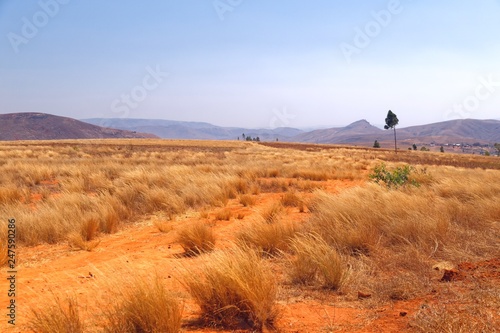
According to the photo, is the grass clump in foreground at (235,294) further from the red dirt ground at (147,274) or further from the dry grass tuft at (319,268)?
the dry grass tuft at (319,268)

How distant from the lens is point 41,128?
178375 millimetres

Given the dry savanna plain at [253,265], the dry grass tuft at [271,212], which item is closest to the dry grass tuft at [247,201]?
the dry savanna plain at [253,265]

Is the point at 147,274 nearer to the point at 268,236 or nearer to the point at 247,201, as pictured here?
the point at 268,236

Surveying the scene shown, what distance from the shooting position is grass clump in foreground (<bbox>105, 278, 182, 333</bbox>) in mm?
2906

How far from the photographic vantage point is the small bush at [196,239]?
5.81m

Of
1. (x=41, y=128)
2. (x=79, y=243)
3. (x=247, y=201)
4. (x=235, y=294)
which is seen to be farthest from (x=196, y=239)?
(x=41, y=128)

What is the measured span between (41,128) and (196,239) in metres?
207

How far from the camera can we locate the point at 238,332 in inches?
122

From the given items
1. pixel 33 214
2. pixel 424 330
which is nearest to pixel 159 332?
pixel 424 330

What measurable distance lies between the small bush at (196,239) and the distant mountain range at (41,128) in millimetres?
190527

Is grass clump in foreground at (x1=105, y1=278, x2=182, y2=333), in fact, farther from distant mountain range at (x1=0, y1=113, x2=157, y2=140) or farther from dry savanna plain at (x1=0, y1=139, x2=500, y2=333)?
distant mountain range at (x1=0, y1=113, x2=157, y2=140)

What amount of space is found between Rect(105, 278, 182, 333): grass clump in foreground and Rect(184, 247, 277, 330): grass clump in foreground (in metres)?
0.42

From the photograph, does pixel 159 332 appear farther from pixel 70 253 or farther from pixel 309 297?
pixel 70 253

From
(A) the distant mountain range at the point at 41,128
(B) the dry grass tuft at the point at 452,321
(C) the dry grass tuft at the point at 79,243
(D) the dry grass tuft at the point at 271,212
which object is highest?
(A) the distant mountain range at the point at 41,128
